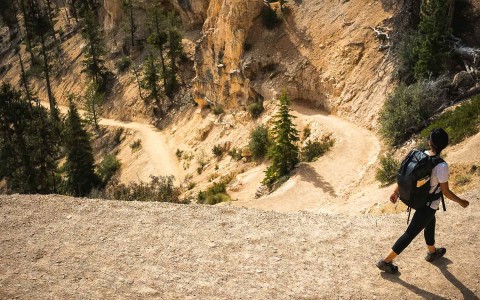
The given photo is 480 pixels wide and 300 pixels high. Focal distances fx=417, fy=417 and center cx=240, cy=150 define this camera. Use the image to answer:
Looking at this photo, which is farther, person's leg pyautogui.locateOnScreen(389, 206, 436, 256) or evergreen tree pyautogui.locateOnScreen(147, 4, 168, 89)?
A: evergreen tree pyautogui.locateOnScreen(147, 4, 168, 89)

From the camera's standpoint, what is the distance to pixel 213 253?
808 cm

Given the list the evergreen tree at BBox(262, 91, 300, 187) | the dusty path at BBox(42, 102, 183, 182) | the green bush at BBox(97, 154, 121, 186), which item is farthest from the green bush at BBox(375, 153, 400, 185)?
the green bush at BBox(97, 154, 121, 186)

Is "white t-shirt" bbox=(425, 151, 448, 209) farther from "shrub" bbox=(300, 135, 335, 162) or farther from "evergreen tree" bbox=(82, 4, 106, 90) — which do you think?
"evergreen tree" bbox=(82, 4, 106, 90)

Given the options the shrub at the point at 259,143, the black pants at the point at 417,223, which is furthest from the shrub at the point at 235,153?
the black pants at the point at 417,223

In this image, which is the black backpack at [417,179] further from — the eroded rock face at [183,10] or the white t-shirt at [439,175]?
the eroded rock face at [183,10]

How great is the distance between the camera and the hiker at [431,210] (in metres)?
6.28

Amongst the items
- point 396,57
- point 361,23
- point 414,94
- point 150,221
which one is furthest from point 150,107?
point 150,221

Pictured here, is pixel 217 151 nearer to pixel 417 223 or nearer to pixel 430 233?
pixel 430 233

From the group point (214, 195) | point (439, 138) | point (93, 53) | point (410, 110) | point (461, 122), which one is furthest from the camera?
point (93, 53)

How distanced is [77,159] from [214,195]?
16436 millimetres

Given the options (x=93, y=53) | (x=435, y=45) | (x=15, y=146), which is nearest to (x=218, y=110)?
(x=15, y=146)

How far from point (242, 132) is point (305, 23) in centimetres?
942

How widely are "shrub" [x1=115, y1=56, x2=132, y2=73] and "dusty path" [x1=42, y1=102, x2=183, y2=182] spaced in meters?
7.80

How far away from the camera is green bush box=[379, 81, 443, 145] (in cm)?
1856
